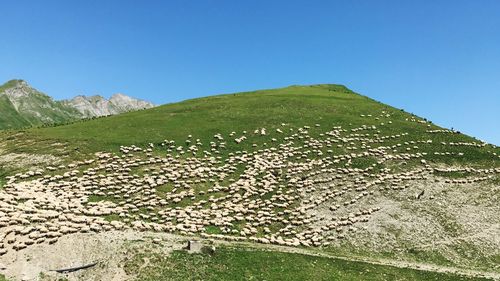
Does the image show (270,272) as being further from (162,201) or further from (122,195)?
(122,195)

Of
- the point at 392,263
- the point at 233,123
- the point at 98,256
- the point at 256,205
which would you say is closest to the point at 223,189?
the point at 256,205

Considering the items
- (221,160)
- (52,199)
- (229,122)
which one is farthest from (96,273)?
(229,122)

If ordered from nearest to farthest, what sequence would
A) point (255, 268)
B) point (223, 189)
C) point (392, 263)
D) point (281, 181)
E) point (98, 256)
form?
1. point (255, 268)
2. point (98, 256)
3. point (392, 263)
4. point (223, 189)
5. point (281, 181)

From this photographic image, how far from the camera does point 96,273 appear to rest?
32312mm

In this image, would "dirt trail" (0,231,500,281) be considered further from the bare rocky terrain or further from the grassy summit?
the grassy summit

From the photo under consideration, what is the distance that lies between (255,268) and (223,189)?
17846 millimetres

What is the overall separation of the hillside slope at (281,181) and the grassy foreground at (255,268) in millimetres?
4578

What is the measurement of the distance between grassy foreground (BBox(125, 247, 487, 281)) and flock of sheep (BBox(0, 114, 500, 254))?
5613 mm

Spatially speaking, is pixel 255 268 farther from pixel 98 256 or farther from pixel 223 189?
pixel 223 189

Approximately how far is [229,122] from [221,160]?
17058mm

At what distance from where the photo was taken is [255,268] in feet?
111

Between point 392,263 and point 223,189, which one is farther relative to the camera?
point 223,189

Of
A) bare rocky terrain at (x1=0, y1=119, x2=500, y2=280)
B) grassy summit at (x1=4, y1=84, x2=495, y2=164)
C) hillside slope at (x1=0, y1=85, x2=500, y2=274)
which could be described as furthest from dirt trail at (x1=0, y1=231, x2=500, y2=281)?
grassy summit at (x1=4, y1=84, x2=495, y2=164)

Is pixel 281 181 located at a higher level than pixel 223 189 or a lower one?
higher
